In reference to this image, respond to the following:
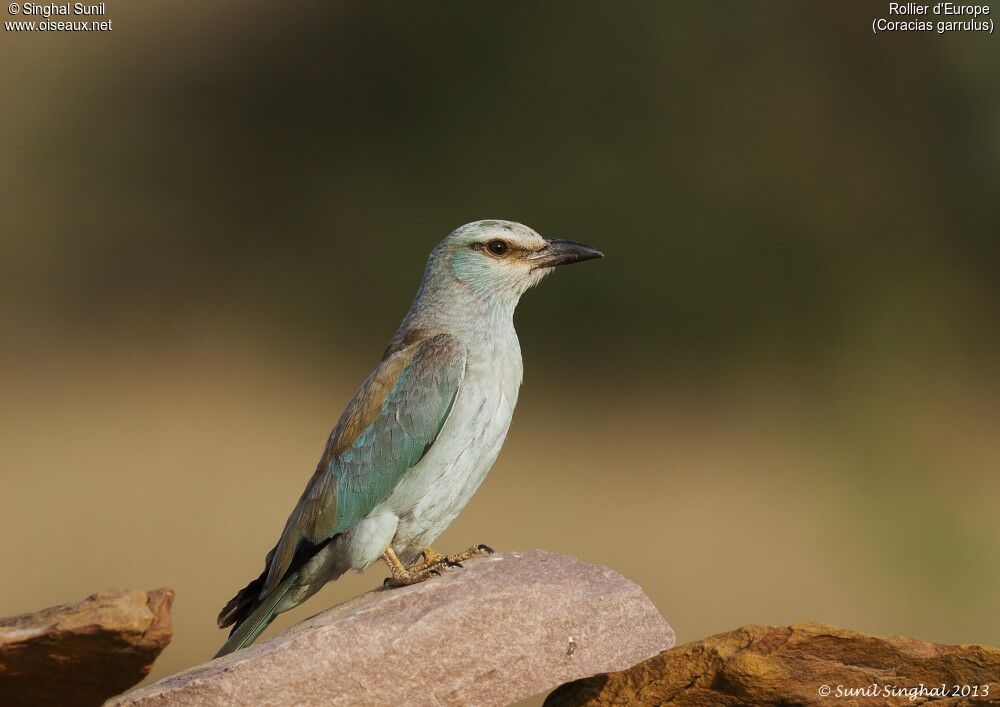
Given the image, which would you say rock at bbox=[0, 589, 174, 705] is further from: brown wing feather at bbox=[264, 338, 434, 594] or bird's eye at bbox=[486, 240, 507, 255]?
bird's eye at bbox=[486, 240, 507, 255]

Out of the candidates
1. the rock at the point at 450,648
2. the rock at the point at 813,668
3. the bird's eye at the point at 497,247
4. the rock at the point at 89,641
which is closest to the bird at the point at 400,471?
the bird's eye at the point at 497,247

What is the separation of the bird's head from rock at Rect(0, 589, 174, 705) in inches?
81.4

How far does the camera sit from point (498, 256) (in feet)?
18.9

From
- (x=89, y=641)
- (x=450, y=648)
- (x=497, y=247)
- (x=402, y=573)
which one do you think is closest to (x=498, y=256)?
(x=497, y=247)

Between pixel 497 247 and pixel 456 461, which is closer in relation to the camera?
pixel 456 461

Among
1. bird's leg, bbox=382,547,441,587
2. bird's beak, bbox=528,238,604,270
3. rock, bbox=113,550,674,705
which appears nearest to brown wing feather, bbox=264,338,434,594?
bird's leg, bbox=382,547,441,587

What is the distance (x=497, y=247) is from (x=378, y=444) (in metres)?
0.99

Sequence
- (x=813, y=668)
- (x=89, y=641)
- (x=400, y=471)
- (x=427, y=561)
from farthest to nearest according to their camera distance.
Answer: (x=427, y=561) < (x=400, y=471) < (x=813, y=668) < (x=89, y=641)

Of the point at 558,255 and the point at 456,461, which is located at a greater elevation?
the point at 558,255

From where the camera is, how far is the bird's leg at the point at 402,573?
5.02 meters

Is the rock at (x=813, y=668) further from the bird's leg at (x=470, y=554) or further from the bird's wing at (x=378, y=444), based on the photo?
the bird's wing at (x=378, y=444)

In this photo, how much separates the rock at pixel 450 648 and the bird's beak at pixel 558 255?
165cm

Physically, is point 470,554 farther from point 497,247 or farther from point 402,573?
point 497,247

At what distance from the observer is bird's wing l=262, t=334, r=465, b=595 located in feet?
17.1
